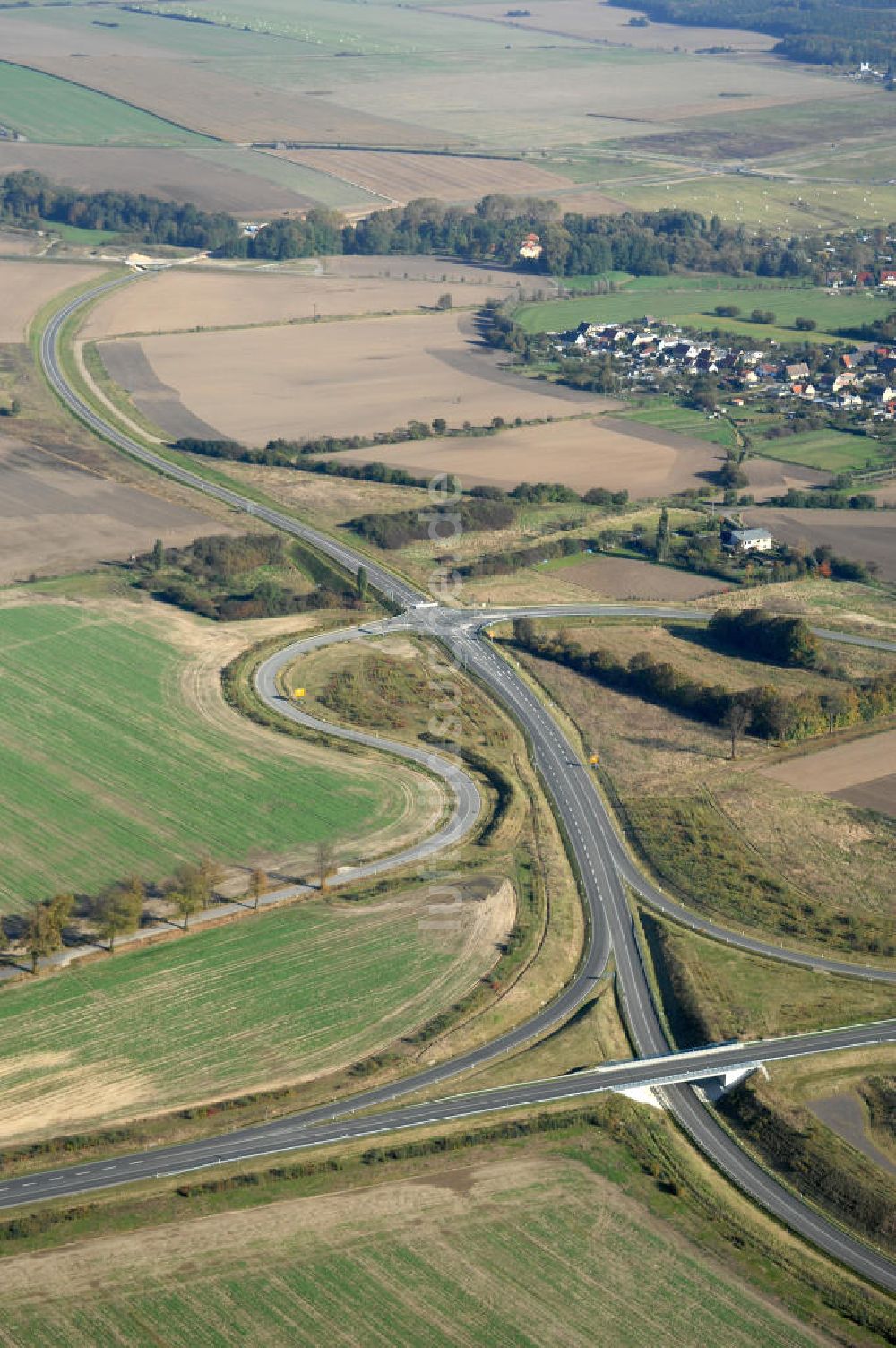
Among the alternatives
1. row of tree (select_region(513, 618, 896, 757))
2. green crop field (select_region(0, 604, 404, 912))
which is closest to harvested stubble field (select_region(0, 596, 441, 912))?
green crop field (select_region(0, 604, 404, 912))

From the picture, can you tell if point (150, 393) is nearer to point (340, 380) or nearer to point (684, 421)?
point (340, 380)

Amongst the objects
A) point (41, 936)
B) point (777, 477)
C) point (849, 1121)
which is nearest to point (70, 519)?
point (777, 477)

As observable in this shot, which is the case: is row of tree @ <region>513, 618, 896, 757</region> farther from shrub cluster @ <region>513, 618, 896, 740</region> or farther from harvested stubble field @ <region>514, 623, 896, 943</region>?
harvested stubble field @ <region>514, 623, 896, 943</region>

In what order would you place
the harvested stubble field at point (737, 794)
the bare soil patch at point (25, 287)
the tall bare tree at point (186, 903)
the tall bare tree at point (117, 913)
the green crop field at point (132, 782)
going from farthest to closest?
1. the bare soil patch at point (25, 287)
2. the harvested stubble field at point (737, 794)
3. the green crop field at point (132, 782)
4. the tall bare tree at point (186, 903)
5. the tall bare tree at point (117, 913)

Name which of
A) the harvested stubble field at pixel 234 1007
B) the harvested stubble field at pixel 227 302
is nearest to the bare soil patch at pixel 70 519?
the harvested stubble field at pixel 227 302

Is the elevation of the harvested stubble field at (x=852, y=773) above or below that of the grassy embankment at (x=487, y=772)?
above

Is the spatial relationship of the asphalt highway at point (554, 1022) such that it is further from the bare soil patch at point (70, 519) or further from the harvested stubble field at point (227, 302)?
the harvested stubble field at point (227, 302)

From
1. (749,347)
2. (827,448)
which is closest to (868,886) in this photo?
(827,448)
